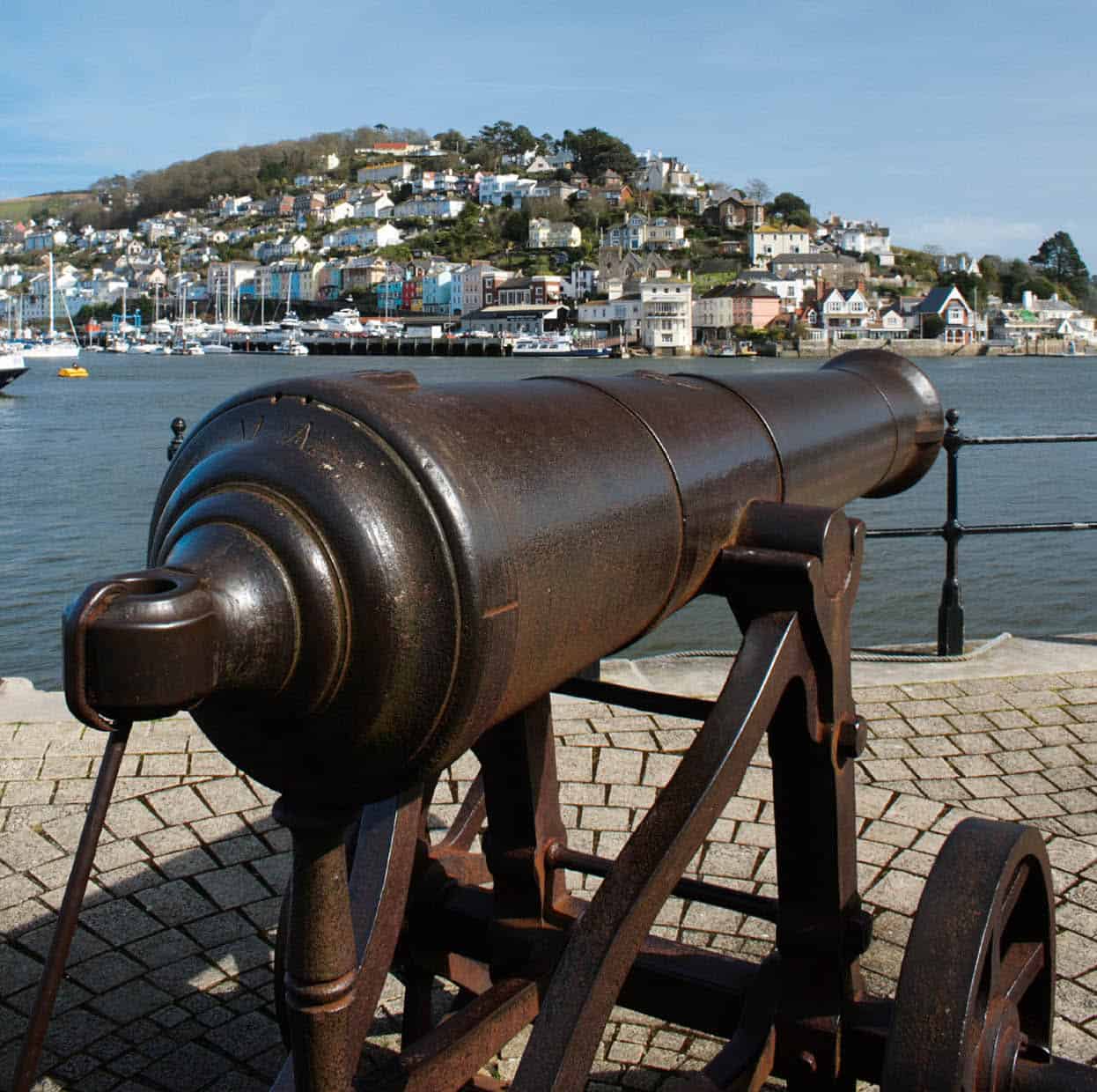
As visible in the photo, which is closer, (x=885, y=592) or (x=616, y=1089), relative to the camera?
(x=616, y=1089)

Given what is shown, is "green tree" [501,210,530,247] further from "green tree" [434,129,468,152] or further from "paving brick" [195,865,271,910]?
"paving brick" [195,865,271,910]

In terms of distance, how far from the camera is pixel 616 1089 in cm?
232

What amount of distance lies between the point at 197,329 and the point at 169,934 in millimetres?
114955

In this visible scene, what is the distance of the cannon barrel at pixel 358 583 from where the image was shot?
Answer: 1.13 meters

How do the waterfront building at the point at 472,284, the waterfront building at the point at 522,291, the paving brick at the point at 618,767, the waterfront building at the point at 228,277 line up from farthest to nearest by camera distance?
the waterfront building at the point at 228,277 < the waterfront building at the point at 472,284 < the waterfront building at the point at 522,291 < the paving brick at the point at 618,767

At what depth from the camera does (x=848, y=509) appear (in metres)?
16.4

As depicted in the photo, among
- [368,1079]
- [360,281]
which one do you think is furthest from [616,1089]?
[360,281]

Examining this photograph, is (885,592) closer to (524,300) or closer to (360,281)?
(524,300)

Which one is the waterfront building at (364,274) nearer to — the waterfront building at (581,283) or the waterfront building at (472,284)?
the waterfront building at (472,284)

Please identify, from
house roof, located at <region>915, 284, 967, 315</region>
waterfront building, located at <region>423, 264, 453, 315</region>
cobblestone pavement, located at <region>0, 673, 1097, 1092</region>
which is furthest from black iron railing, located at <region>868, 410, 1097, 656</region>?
waterfront building, located at <region>423, 264, 453, 315</region>

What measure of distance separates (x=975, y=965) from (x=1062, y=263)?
146 metres

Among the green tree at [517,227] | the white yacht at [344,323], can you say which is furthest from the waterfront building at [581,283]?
the green tree at [517,227]

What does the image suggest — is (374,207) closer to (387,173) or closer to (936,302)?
(387,173)

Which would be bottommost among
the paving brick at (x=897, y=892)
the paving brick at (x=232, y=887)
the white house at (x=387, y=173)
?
the paving brick at (x=232, y=887)
